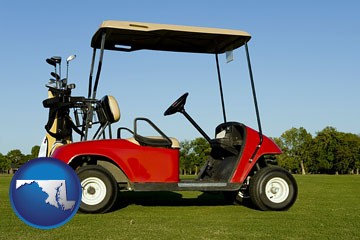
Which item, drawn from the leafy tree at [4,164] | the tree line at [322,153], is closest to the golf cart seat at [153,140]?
the tree line at [322,153]

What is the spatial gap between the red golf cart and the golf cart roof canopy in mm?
14

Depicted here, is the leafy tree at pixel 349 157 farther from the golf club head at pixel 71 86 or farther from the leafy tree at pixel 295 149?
the golf club head at pixel 71 86

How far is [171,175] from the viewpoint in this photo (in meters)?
6.73

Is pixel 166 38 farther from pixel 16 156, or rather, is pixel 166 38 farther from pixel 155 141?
pixel 16 156

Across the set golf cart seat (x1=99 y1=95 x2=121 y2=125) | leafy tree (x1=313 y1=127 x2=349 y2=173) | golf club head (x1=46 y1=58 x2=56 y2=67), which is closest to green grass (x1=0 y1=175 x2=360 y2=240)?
golf cart seat (x1=99 y1=95 x2=121 y2=125)

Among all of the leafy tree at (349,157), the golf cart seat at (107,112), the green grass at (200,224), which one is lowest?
the leafy tree at (349,157)

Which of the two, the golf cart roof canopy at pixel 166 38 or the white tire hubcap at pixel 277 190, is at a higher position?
the golf cart roof canopy at pixel 166 38

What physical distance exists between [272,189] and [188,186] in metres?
1.17

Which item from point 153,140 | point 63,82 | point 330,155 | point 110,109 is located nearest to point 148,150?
point 153,140

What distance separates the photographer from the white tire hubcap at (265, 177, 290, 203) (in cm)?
690

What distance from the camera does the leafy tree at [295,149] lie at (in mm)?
83312

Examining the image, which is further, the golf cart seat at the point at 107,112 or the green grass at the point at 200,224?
the golf cart seat at the point at 107,112

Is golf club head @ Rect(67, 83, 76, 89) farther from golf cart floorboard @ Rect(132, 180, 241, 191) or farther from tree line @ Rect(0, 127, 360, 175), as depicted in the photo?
tree line @ Rect(0, 127, 360, 175)

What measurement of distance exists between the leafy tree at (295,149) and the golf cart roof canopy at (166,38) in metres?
73.7
